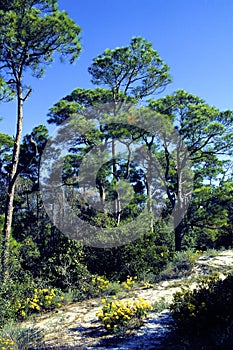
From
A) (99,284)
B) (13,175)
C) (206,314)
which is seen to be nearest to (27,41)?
(13,175)

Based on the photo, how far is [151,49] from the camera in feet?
51.0

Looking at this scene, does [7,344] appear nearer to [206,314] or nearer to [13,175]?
[206,314]

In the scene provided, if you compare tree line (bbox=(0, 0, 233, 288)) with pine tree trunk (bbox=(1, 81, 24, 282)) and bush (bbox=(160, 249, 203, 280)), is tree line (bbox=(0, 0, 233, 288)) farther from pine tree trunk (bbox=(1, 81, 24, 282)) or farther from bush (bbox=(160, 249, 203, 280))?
pine tree trunk (bbox=(1, 81, 24, 282))

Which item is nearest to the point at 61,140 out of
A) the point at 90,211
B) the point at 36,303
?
the point at 90,211

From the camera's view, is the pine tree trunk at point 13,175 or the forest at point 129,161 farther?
the forest at point 129,161

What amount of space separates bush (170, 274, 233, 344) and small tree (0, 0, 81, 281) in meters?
5.10

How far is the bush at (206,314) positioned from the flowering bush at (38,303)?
2809 mm

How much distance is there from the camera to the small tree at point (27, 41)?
8562mm

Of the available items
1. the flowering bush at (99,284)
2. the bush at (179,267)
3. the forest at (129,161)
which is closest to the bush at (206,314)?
the flowering bush at (99,284)

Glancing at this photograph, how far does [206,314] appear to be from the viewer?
4.27m

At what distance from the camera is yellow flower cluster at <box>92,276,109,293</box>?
24.5 ft

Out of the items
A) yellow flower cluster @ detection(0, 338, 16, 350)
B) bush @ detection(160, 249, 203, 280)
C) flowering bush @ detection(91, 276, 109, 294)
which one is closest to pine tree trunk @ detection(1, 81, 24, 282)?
flowering bush @ detection(91, 276, 109, 294)

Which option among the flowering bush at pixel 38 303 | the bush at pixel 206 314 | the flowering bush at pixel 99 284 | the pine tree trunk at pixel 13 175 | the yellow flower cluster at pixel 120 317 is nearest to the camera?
the bush at pixel 206 314

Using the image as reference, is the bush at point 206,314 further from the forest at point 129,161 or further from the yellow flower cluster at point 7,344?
the forest at point 129,161
